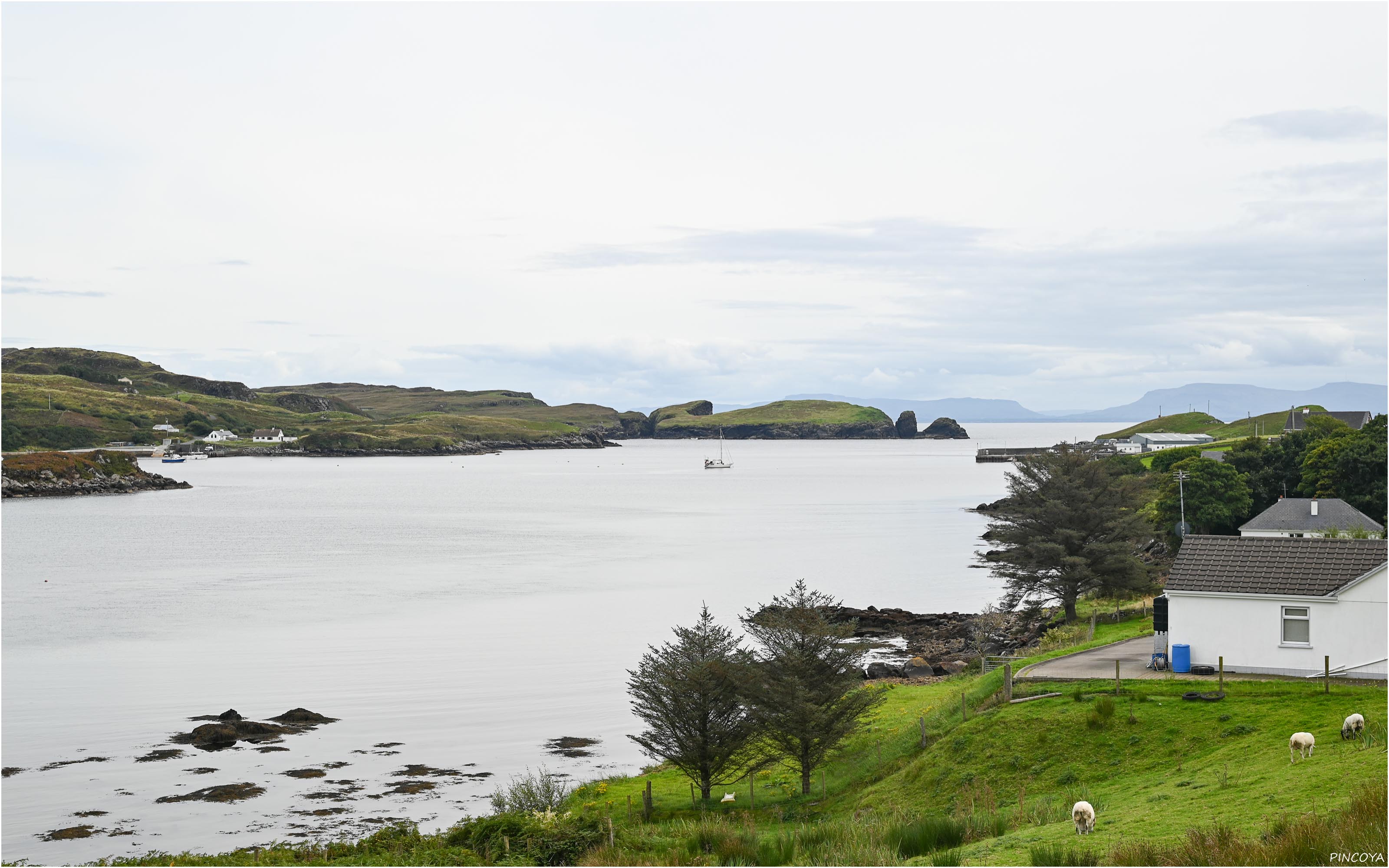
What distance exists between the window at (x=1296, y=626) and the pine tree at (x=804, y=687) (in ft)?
36.8

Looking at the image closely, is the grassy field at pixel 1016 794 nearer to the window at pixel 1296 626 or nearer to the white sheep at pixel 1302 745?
the white sheep at pixel 1302 745

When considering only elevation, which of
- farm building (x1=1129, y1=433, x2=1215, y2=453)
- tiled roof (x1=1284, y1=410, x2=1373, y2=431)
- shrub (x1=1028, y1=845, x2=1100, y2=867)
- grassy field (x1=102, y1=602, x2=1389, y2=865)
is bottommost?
grassy field (x1=102, y1=602, x2=1389, y2=865)

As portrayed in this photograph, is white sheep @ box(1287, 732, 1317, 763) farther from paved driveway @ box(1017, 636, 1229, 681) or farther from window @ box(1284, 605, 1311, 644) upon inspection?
window @ box(1284, 605, 1311, 644)

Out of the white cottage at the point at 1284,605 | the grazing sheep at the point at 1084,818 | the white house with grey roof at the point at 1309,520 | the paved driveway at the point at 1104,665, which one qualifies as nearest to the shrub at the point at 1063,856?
the grazing sheep at the point at 1084,818

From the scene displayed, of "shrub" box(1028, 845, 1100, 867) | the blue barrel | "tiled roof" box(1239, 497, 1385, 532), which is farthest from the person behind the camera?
"tiled roof" box(1239, 497, 1385, 532)

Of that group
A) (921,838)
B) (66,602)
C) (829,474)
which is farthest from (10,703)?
(829,474)

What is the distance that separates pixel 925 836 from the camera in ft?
56.1

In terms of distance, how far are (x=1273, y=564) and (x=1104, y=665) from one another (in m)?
5.48

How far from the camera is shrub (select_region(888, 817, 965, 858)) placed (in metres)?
16.8

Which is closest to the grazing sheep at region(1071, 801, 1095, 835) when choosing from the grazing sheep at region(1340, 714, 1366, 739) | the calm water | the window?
the grazing sheep at region(1340, 714, 1366, 739)

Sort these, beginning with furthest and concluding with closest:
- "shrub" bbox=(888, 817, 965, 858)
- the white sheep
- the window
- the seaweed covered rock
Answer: the seaweed covered rock
the window
the white sheep
"shrub" bbox=(888, 817, 965, 858)

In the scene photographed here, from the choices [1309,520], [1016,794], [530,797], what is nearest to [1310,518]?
[1309,520]

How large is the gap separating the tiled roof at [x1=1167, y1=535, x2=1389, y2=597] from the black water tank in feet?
3.40

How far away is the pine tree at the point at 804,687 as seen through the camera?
974 inches
